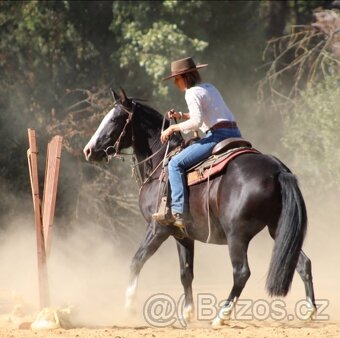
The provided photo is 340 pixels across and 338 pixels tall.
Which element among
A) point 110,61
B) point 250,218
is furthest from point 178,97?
point 250,218

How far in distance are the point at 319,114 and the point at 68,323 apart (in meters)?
8.94

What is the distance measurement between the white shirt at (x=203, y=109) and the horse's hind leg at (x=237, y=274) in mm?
1386

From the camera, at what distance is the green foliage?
669 inches

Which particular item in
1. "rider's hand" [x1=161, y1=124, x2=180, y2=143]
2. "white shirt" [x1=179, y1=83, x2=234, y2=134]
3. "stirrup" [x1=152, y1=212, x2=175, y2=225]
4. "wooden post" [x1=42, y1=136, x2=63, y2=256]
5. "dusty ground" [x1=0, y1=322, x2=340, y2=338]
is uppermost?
"white shirt" [x1=179, y1=83, x2=234, y2=134]

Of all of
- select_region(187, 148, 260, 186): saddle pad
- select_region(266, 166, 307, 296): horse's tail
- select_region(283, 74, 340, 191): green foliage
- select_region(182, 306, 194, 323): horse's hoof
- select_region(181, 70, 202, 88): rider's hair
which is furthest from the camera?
select_region(283, 74, 340, 191): green foliage

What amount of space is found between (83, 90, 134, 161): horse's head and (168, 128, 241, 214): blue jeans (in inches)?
41.7

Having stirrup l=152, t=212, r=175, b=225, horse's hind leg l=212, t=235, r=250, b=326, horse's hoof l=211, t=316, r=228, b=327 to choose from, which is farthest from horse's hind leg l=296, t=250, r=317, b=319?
stirrup l=152, t=212, r=175, b=225

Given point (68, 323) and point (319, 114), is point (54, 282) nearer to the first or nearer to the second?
point (68, 323)

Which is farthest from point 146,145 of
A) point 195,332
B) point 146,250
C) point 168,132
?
point 195,332

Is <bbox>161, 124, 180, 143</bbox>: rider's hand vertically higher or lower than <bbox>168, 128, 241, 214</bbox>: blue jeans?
higher

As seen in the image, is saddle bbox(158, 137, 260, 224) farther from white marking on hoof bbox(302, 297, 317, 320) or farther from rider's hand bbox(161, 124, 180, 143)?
white marking on hoof bbox(302, 297, 317, 320)

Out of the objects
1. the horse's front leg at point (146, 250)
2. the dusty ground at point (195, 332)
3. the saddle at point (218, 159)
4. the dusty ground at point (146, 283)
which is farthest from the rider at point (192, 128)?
the dusty ground at point (195, 332)

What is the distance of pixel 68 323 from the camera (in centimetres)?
958

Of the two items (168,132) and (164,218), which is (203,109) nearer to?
(168,132)
